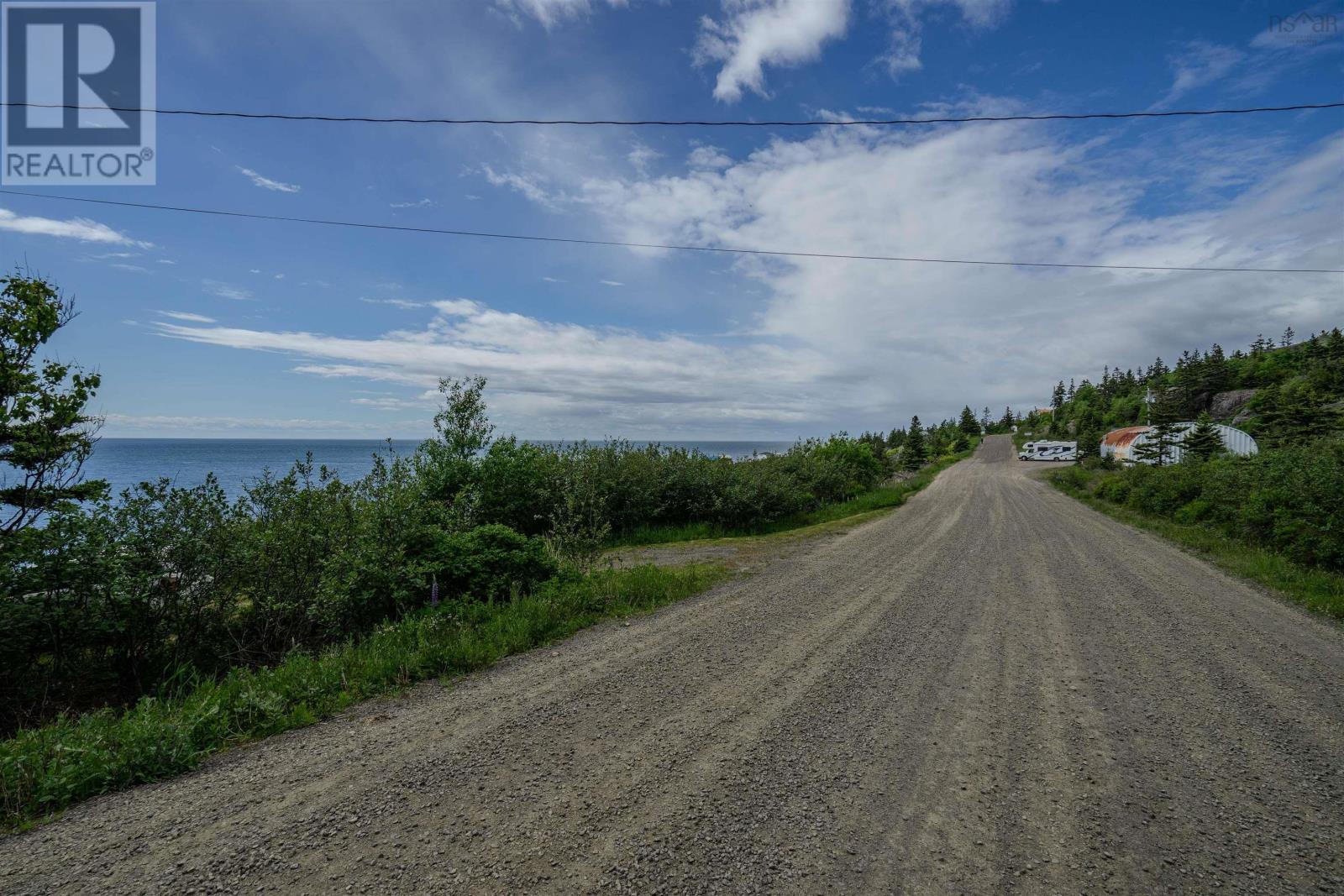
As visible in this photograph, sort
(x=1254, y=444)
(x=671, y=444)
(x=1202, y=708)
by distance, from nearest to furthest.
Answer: (x=1202, y=708), (x=671, y=444), (x=1254, y=444)

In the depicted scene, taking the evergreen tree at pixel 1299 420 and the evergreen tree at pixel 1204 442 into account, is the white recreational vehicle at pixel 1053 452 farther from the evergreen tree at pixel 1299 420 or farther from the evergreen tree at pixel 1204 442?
the evergreen tree at pixel 1204 442

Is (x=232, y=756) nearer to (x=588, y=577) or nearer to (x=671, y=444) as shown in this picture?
(x=588, y=577)

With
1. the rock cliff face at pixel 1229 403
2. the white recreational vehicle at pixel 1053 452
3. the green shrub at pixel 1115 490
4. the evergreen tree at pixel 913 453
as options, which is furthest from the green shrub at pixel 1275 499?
the white recreational vehicle at pixel 1053 452

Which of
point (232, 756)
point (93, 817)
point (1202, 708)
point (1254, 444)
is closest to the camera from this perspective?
point (93, 817)

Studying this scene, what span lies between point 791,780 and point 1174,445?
35713mm

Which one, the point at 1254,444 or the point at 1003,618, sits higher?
the point at 1254,444

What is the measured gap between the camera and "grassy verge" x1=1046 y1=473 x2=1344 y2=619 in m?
7.54

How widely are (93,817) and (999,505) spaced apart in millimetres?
23068

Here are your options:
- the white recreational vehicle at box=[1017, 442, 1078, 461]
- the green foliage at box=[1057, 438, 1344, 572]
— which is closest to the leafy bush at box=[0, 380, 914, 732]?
the green foliage at box=[1057, 438, 1344, 572]

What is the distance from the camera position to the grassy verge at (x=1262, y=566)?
754 cm

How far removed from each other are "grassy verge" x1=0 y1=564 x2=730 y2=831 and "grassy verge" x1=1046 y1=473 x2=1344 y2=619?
9169mm

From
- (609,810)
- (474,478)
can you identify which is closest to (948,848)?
(609,810)

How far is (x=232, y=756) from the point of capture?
12.2 feet

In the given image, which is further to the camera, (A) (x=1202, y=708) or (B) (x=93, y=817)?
(A) (x=1202, y=708)
